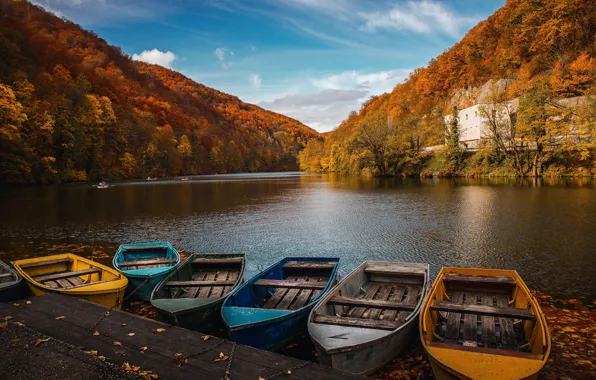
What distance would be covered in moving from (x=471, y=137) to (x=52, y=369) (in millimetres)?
71230

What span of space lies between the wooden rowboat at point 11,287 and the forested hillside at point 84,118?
1857 inches

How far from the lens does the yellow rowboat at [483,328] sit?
4.83 meters

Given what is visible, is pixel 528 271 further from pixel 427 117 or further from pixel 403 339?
pixel 427 117

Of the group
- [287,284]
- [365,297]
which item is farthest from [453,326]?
[287,284]

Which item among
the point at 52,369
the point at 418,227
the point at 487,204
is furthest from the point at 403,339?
the point at 487,204

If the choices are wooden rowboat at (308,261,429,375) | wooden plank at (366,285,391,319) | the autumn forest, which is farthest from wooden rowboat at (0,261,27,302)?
the autumn forest

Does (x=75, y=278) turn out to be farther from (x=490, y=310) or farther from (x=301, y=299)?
(x=490, y=310)

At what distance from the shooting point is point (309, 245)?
1645 centimetres

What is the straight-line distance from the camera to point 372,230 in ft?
62.7

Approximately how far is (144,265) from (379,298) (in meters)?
7.75

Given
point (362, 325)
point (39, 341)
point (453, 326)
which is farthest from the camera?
point (453, 326)

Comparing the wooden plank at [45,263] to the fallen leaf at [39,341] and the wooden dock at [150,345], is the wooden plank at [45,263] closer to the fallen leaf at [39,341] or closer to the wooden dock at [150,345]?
the wooden dock at [150,345]

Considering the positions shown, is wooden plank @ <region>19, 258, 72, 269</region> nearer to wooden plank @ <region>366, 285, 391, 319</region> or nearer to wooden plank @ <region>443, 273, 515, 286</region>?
wooden plank @ <region>366, 285, 391, 319</region>

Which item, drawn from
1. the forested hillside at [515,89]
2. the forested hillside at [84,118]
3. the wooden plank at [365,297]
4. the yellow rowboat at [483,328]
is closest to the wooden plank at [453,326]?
the yellow rowboat at [483,328]
